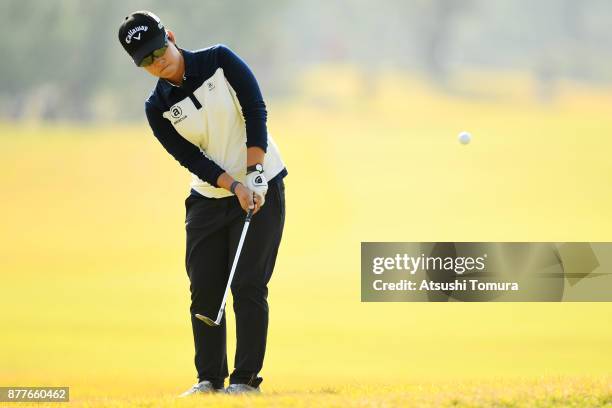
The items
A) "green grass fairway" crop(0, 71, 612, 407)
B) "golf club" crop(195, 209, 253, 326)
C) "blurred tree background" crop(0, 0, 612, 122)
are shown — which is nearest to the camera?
"golf club" crop(195, 209, 253, 326)

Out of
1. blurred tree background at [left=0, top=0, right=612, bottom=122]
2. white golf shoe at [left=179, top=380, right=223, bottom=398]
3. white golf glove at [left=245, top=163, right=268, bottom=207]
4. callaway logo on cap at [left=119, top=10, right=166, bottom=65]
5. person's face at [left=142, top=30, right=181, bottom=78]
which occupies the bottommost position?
white golf shoe at [left=179, top=380, right=223, bottom=398]

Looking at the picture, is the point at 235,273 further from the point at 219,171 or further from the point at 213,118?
the point at 213,118

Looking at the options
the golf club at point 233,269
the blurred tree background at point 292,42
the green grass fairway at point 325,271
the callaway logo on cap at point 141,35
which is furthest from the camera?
the blurred tree background at point 292,42

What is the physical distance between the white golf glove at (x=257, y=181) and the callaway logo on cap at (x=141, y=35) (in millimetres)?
687

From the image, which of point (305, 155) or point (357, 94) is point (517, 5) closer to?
point (357, 94)

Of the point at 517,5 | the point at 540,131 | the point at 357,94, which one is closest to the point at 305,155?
the point at 540,131

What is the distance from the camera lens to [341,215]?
22.3 m

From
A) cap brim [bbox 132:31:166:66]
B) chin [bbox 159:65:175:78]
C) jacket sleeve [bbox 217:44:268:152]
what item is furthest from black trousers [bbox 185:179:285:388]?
cap brim [bbox 132:31:166:66]

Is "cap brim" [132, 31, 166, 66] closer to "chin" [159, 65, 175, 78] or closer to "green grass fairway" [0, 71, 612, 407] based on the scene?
"chin" [159, 65, 175, 78]

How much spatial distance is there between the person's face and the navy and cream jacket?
0.05 m

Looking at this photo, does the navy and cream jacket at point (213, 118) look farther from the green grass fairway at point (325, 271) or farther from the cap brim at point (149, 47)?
the green grass fairway at point (325, 271)

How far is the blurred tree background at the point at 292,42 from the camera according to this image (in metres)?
53.8

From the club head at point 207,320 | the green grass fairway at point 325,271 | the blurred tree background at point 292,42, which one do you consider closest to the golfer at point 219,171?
the club head at point 207,320

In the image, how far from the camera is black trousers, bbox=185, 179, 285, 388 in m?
5.14
